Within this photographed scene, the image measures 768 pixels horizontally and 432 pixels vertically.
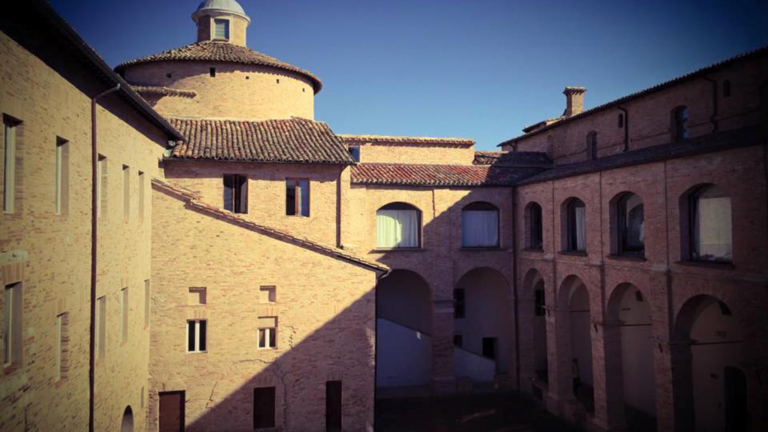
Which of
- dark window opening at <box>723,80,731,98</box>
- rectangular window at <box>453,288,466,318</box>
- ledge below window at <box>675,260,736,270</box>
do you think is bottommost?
rectangular window at <box>453,288,466,318</box>

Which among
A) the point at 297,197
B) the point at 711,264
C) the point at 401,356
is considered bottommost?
the point at 401,356

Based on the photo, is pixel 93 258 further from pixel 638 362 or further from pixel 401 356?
pixel 638 362

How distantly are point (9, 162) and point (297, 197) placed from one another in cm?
1171

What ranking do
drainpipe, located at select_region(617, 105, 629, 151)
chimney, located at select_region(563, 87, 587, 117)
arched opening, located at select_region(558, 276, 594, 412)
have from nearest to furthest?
1. drainpipe, located at select_region(617, 105, 629, 151)
2. arched opening, located at select_region(558, 276, 594, 412)
3. chimney, located at select_region(563, 87, 587, 117)

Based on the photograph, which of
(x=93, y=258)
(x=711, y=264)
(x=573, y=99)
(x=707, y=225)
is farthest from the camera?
(x=573, y=99)

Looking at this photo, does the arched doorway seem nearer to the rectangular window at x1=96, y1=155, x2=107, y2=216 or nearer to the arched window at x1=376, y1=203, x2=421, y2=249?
the arched window at x1=376, y1=203, x2=421, y2=249

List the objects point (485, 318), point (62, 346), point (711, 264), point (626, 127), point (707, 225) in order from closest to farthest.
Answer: point (62, 346) < point (711, 264) < point (707, 225) < point (626, 127) < point (485, 318)

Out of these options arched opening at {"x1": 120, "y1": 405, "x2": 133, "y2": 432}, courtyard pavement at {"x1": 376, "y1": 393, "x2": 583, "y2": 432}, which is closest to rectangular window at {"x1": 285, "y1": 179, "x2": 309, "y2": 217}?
arched opening at {"x1": 120, "y1": 405, "x2": 133, "y2": 432}

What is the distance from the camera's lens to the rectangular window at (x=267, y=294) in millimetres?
15382

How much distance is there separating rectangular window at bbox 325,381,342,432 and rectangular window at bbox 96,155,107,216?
25.5 ft

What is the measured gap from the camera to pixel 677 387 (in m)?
15.0

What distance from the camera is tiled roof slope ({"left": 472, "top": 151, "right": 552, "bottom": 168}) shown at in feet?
85.5

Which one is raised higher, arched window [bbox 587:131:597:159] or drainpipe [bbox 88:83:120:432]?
arched window [bbox 587:131:597:159]

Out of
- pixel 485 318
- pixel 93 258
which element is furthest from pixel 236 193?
pixel 485 318
